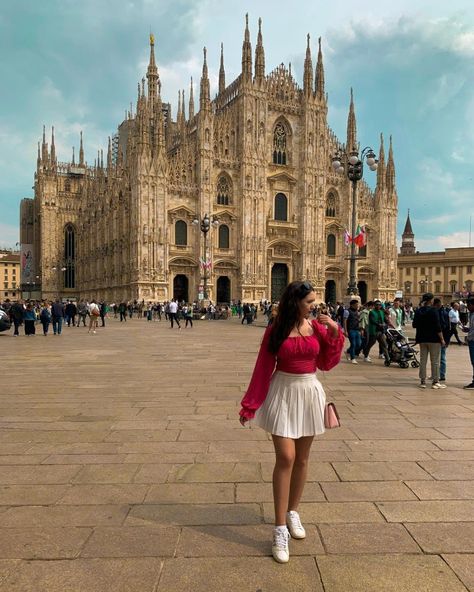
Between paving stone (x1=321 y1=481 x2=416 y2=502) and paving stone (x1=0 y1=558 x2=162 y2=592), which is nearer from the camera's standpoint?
paving stone (x1=0 y1=558 x2=162 y2=592)

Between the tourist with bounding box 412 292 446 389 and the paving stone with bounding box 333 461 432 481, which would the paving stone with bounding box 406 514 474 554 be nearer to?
the paving stone with bounding box 333 461 432 481

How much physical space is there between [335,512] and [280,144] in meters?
44.6

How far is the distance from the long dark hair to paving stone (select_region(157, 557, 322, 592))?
4.01ft

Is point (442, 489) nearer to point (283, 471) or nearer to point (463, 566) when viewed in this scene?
point (463, 566)

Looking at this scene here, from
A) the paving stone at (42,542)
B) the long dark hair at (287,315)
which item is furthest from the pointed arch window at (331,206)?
the paving stone at (42,542)

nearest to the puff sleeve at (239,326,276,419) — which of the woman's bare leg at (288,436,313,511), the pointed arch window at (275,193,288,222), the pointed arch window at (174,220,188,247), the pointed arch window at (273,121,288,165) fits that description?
the woman's bare leg at (288,436,313,511)

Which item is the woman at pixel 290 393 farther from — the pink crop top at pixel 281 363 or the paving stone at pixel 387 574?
the paving stone at pixel 387 574

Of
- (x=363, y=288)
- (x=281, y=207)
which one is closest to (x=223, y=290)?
(x=281, y=207)

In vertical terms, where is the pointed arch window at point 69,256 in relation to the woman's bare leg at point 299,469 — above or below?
above

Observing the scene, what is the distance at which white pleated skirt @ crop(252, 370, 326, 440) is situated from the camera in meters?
2.85

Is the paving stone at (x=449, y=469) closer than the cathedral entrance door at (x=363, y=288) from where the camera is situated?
Yes

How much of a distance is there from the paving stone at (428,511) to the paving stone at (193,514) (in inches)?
37.5

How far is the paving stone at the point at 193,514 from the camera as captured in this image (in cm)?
320

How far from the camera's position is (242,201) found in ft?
137
